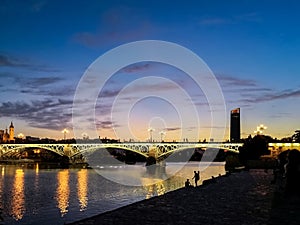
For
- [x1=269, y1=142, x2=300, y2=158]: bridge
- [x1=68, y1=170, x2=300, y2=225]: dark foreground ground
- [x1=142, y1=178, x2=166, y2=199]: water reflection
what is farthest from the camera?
[x1=269, y1=142, x2=300, y2=158]: bridge

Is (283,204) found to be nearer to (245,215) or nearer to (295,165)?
(295,165)

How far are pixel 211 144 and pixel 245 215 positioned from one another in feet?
297

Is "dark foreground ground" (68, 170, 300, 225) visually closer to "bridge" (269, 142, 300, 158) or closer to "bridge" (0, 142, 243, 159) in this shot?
"bridge" (269, 142, 300, 158)

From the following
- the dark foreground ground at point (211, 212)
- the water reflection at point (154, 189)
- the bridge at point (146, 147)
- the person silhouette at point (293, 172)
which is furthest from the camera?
the bridge at point (146, 147)

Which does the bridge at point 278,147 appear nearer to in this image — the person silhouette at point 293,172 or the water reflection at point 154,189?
the water reflection at point 154,189

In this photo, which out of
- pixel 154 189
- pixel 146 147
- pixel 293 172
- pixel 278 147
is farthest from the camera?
pixel 146 147

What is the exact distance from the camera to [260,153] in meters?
84.3

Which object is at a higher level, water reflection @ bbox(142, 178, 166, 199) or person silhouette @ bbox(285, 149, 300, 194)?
person silhouette @ bbox(285, 149, 300, 194)

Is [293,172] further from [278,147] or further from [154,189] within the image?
[278,147]

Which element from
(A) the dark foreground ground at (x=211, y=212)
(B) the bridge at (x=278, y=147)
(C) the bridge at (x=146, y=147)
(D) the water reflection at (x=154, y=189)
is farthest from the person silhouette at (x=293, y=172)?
(C) the bridge at (x=146, y=147)

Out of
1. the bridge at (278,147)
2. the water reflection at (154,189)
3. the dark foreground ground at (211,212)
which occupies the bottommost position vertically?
the water reflection at (154,189)

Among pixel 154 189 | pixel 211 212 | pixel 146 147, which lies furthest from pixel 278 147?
pixel 211 212

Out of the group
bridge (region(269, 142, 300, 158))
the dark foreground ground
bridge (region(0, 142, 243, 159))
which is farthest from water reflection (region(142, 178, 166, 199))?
bridge (region(269, 142, 300, 158))

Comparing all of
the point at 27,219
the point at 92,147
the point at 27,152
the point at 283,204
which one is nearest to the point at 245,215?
the point at 283,204
